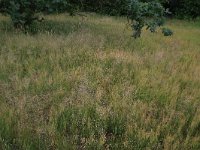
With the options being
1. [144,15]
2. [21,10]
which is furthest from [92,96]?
[21,10]

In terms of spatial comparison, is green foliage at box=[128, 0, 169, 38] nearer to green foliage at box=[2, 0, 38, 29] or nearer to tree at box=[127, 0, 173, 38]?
tree at box=[127, 0, 173, 38]

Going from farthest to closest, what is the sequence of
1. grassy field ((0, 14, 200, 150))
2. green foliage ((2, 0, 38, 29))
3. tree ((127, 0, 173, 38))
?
green foliage ((2, 0, 38, 29))
tree ((127, 0, 173, 38))
grassy field ((0, 14, 200, 150))

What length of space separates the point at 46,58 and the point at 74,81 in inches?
65.4

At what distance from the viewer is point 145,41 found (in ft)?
41.6

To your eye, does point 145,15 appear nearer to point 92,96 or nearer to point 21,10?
point 21,10

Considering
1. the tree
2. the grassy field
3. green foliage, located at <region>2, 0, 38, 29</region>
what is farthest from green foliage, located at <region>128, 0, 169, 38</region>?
green foliage, located at <region>2, 0, 38, 29</region>

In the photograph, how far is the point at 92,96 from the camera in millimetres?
6617

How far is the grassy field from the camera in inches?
214

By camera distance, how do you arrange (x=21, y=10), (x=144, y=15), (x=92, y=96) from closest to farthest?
(x=92, y=96) < (x=144, y=15) < (x=21, y=10)

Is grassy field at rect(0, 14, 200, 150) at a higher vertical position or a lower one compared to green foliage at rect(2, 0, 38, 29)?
lower

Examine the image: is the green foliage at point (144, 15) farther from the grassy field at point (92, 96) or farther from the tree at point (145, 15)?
the grassy field at point (92, 96)

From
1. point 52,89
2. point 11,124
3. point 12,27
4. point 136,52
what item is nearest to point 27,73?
point 52,89

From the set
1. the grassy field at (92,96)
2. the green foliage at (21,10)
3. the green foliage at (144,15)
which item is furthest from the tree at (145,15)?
the green foliage at (21,10)

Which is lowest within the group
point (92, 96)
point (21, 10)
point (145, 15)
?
point (92, 96)
